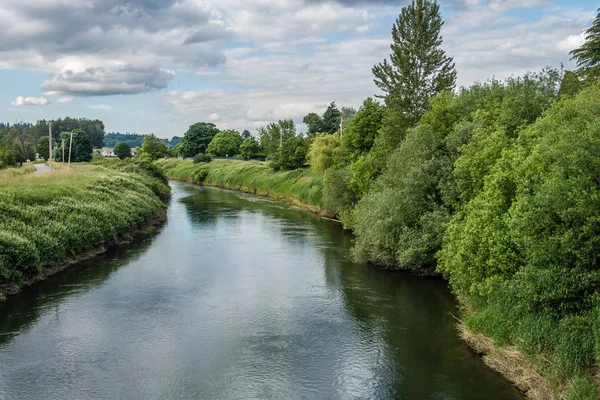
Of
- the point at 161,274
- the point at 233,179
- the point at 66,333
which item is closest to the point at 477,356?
the point at 66,333

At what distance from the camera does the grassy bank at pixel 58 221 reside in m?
25.8

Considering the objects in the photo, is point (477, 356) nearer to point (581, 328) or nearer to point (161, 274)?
point (581, 328)

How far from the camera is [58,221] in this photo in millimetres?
31766

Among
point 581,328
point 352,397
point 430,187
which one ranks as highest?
point 430,187

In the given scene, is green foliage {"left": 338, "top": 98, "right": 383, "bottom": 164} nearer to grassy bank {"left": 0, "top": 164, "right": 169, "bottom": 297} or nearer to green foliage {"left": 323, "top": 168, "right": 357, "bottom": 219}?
green foliage {"left": 323, "top": 168, "right": 357, "bottom": 219}

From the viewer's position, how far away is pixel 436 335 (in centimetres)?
2094

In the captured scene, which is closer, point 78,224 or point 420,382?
point 420,382

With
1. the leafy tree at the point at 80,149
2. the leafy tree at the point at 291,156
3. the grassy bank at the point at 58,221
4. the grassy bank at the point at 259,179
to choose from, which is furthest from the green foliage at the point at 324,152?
the leafy tree at the point at 80,149

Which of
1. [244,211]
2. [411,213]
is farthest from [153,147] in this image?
[411,213]

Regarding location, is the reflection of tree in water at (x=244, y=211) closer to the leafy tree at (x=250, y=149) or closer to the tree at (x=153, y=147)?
the leafy tree at (x=250, y=149)

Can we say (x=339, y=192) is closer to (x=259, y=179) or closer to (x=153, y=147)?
(x=259, y=179)

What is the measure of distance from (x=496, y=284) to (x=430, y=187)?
1128cm

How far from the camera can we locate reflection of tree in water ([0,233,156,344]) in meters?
22.0

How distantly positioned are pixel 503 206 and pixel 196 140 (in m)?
132
